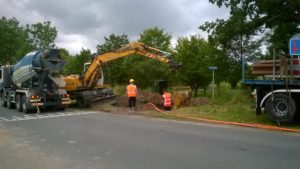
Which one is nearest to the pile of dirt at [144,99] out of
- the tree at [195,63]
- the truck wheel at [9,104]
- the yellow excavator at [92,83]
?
the yellow excavator at [92,83]

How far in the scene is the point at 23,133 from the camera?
1375 centimetres

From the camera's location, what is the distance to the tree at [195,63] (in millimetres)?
32188

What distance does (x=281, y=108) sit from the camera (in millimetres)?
14547

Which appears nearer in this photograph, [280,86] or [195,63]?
→ [280,86]

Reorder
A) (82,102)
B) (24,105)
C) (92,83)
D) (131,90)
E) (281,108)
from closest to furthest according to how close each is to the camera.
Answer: (281,108), (131,90), (24,105), (82,102), (92,83)

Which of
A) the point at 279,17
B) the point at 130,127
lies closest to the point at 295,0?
the point at 279,17

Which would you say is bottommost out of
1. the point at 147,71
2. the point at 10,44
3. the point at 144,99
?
the point at 144,99

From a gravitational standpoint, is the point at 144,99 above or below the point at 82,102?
above

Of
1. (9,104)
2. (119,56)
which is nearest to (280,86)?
(119,56)

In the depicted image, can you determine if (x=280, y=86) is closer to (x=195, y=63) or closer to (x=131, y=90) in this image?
(x=131, y=90)

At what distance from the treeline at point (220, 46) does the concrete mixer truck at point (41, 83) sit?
10.7 ft

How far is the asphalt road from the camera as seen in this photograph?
8.50 metres

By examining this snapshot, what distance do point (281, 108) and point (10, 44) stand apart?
216 feet

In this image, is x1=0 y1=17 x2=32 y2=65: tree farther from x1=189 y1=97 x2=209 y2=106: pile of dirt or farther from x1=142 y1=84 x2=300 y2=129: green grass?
x1=142 y1=84 x2=300 y2=129: green grass
